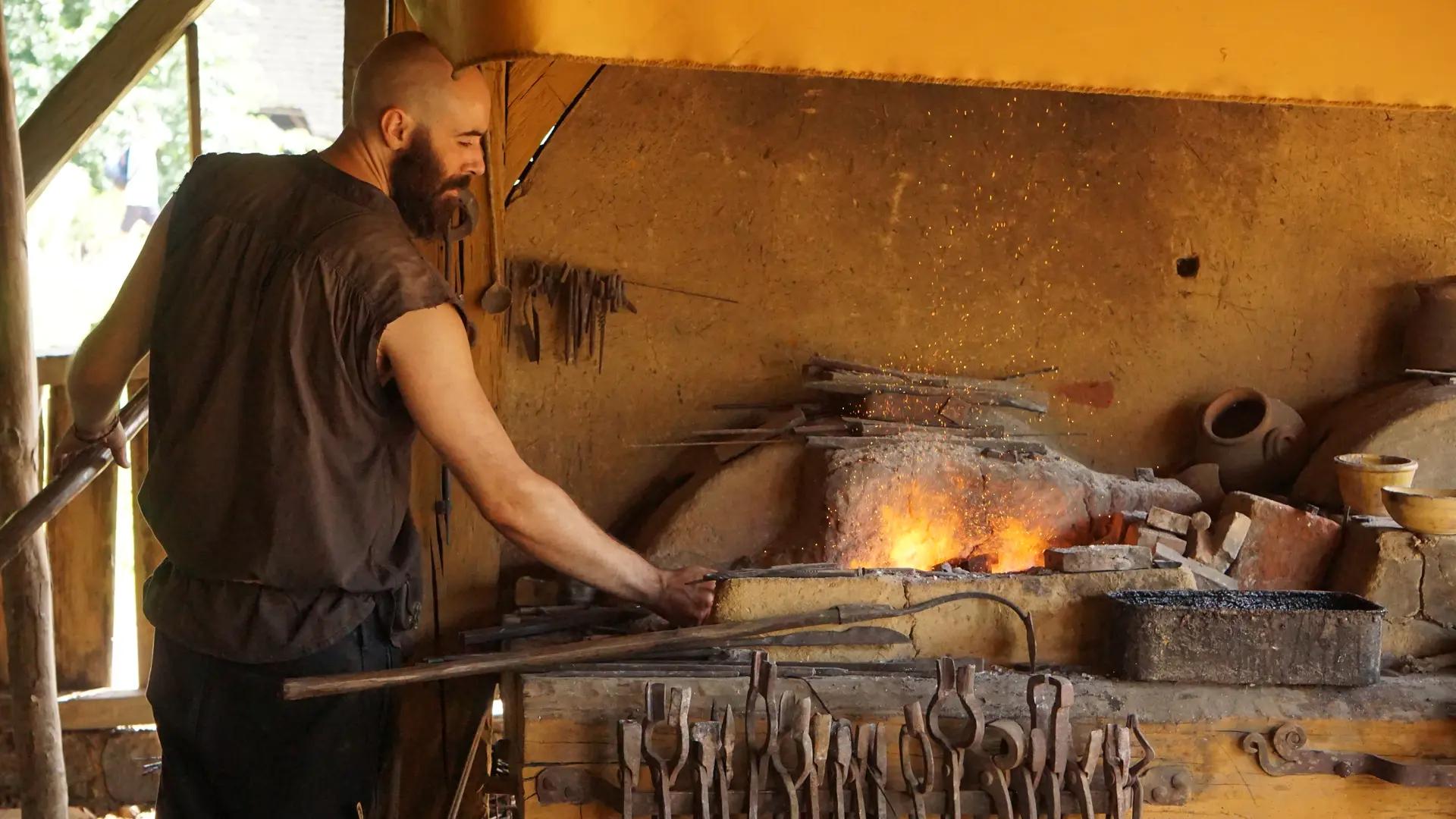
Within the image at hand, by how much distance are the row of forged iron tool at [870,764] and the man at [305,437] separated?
1.36 ft

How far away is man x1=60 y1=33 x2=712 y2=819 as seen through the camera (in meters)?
2.24

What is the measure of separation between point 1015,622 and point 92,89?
3.00m

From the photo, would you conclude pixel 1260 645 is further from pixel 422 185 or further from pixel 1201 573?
pixel 422 185

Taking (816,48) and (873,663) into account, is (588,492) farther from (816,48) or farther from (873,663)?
(816,48)

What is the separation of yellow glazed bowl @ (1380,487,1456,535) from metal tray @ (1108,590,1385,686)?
2.95ft

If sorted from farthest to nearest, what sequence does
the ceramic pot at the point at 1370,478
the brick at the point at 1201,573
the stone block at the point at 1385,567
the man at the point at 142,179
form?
the man at the point at 142,179 < the ceramic pot at the point at 1370,478 < the stone block at the point at 1385,567 < the brick at the point at 1201,573

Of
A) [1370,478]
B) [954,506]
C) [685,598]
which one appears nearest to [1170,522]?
[1370,478]

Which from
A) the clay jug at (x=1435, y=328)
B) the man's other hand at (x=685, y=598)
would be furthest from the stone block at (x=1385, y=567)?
the man's other hand at (x=685, y=598)

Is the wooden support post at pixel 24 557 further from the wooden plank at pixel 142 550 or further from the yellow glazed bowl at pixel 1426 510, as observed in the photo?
the yellow glazed bowl at pixel 1426 510

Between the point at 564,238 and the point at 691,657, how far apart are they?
2.39 m

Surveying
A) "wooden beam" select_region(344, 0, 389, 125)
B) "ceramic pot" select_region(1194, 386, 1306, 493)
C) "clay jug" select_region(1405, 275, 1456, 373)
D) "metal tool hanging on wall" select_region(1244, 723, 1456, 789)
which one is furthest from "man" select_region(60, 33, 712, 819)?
"clay jug" select_region(1405, 275, 1456, 373)

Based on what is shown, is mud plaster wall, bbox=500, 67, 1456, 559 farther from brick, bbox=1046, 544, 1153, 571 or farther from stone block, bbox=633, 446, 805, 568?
brick, bbox=1046, 544, 1153, 571

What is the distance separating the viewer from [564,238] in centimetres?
461

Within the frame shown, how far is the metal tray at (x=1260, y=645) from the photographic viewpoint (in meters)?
2.49
